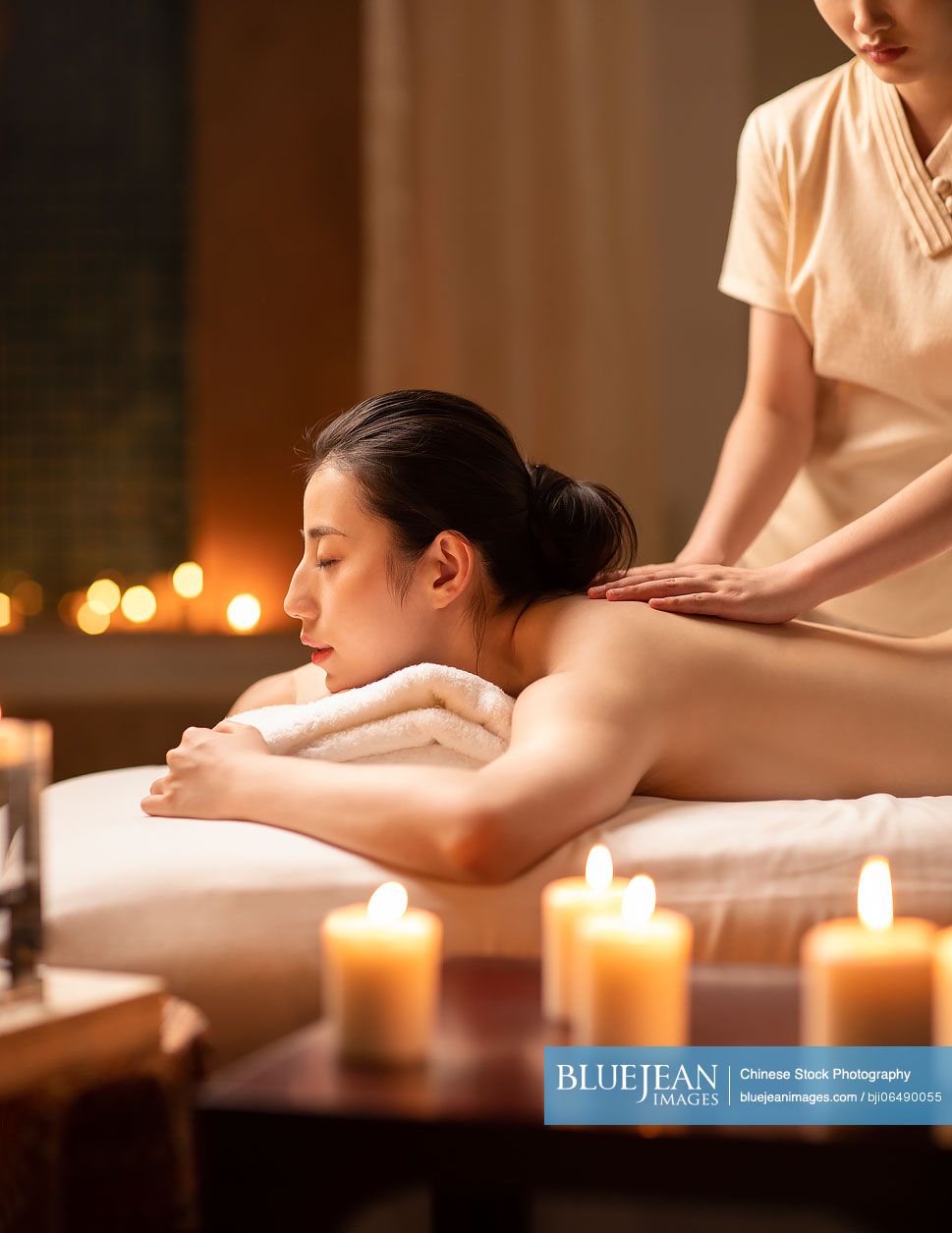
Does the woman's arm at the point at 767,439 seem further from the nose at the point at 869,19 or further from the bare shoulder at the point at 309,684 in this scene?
the bare shoulder at the point at 309,684

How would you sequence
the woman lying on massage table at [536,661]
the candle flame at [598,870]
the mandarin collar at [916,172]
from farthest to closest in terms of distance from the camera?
the mandarin collar at [916,172], the woman lying on massage table at [536,661], the candle flame at [598,870]

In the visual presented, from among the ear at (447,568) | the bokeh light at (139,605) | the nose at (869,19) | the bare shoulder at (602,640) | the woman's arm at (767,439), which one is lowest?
the bokeh light at (139,605)

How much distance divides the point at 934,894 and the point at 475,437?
0.69 meters

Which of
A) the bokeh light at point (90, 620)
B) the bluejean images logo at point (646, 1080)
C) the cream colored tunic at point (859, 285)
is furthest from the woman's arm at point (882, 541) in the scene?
the bokeh light at point (90, 620)

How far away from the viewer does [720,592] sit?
1.45 m

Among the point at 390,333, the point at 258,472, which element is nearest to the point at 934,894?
the point at 390,333

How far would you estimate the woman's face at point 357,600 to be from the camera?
1.45 metres

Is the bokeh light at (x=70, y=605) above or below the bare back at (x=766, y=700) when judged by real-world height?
below

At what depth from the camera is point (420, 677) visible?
4.40ft

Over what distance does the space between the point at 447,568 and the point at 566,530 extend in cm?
16

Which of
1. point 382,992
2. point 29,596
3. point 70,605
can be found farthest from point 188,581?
point 382,992

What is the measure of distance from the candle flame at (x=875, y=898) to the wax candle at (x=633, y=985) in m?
0.11

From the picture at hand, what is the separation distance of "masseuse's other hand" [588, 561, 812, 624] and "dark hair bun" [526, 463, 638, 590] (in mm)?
59

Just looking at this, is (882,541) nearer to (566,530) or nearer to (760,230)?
(566,530)
